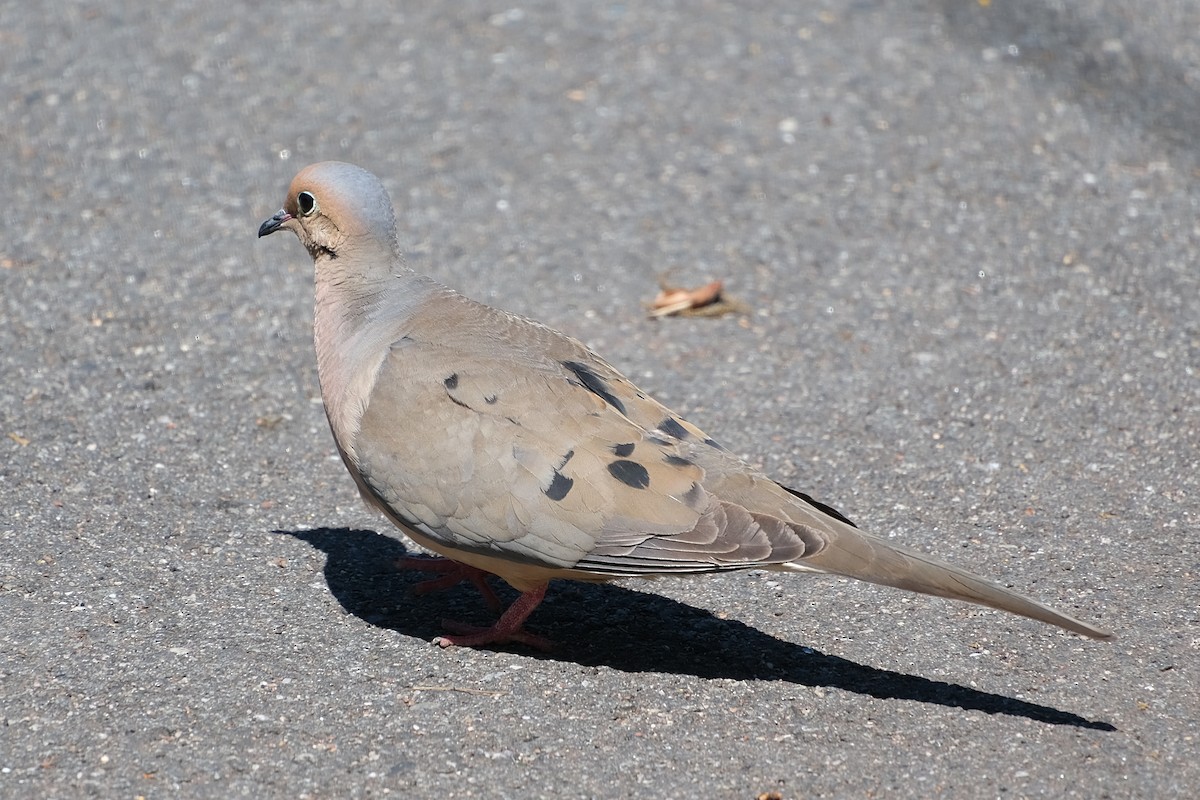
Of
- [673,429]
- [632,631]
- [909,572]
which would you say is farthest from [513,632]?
[909,572]

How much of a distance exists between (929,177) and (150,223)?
3.77 m

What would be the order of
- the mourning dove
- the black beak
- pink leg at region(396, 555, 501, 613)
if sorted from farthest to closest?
1. the black beak
2. pink leg at region(396, 555, 501, 613)
3. the mourning dove

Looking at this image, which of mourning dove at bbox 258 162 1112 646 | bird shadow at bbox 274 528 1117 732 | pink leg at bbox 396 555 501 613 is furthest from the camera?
pink leg at bbox 396 555 501 613

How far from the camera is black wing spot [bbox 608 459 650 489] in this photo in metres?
3.59

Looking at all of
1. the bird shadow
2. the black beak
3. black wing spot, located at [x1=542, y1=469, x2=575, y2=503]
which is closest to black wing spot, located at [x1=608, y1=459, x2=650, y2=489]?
black wing spot, located at [x1=542, y1=469, x2=575, y2=503]

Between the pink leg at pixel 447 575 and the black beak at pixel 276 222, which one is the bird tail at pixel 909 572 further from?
the black beak at pixel 276 222

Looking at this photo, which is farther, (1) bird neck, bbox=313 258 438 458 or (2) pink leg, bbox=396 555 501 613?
(2) pink leg, bbox=396 555 501 613

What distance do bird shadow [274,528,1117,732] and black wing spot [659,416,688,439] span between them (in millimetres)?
615

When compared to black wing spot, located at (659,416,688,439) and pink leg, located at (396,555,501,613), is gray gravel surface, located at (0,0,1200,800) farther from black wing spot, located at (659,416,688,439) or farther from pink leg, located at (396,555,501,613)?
black wing spot, located at (659,416,688,439)

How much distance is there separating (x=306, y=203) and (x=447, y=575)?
1.25 metres

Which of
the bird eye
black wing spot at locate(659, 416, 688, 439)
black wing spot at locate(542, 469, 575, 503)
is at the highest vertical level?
the bird eye

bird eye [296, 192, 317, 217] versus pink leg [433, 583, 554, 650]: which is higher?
bird eye [296, 192, 317, 217]

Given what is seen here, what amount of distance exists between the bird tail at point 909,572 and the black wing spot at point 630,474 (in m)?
0.43

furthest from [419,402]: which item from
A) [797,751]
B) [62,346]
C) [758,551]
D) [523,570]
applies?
[62,346]
